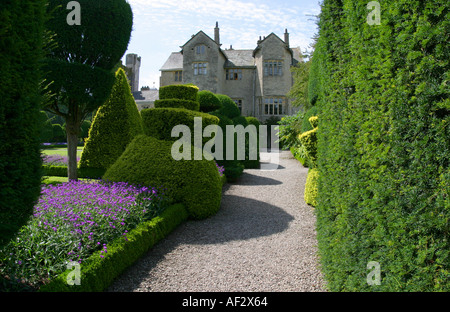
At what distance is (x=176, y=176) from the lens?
6602 mm

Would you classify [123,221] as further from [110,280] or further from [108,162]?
[108,162]

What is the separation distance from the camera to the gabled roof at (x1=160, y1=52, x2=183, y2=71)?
33.3m

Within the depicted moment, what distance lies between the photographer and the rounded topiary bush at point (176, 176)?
6.61m

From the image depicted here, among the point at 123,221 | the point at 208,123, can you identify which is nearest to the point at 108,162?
the point at 208,123

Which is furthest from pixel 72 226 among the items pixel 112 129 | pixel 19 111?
pixel 112 129

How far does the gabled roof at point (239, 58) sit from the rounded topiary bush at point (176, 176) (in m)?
27.1

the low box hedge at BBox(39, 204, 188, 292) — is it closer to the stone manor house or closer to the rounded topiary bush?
the rounded topiary bush

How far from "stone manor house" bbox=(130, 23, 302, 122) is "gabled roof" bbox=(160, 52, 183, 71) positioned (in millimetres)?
617

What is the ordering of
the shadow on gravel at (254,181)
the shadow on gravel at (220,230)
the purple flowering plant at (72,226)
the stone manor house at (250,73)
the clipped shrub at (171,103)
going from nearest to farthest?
the purple flowering plant at (72,226), the shadow on gravel at (220,230), the clipped shrub at (171,103), the shadow on gravel at (254,181), the stone manor house at (250,73)

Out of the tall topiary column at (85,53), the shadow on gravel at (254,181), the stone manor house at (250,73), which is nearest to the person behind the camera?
the tall topiary column at (85,53)

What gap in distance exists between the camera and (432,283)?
6.23 ft

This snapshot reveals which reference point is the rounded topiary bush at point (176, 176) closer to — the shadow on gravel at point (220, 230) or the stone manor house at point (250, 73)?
the shadow on gravel at point (220, 230)

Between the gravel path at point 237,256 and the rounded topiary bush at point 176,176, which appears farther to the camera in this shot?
the rounded topiary bush at point 176,176

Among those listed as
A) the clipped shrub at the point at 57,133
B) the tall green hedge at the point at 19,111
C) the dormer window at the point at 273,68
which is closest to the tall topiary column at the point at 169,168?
the tall green hedge at the point at 19,111
